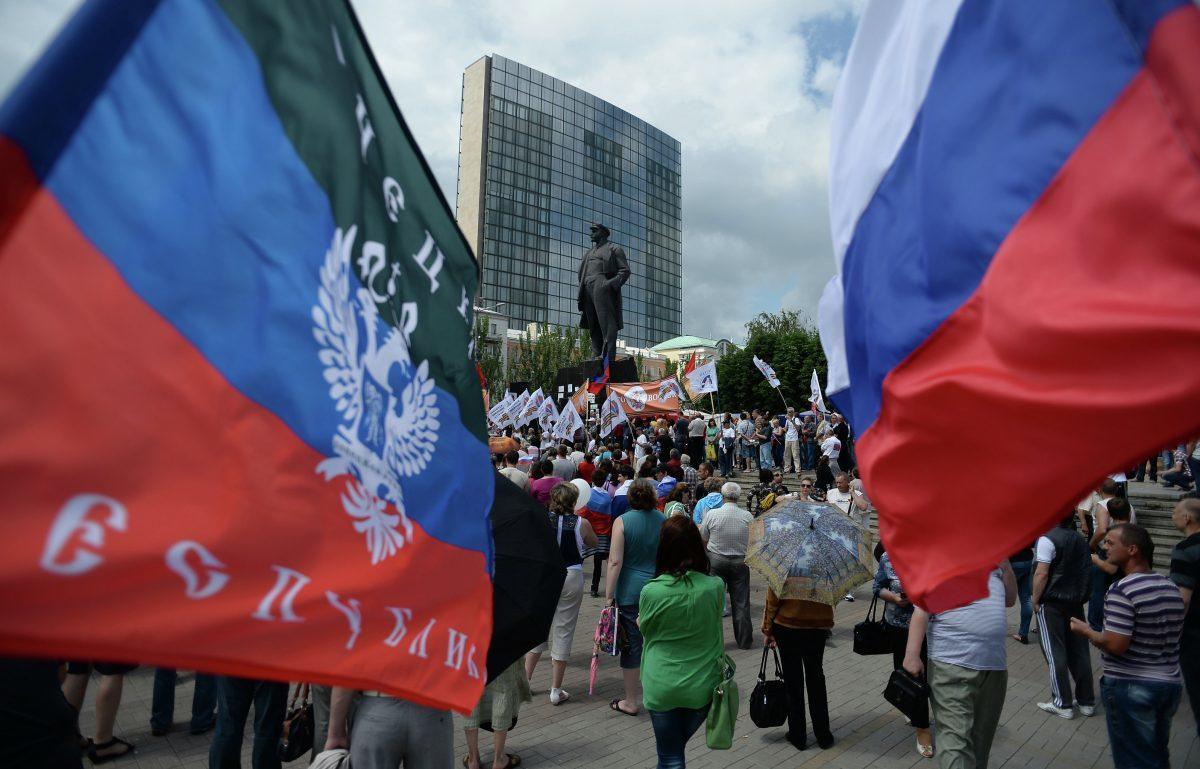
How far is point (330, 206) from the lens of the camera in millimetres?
1796

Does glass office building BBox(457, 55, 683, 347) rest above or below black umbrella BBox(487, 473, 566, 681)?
above

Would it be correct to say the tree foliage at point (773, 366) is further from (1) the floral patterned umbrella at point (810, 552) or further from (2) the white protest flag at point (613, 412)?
(1) the floral patterned umbrella at point (810, 552)

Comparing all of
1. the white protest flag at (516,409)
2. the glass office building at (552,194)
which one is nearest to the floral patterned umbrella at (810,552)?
the white protest flag at (516,409)

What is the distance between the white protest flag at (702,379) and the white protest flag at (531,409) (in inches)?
152

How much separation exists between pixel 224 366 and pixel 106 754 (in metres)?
5.55

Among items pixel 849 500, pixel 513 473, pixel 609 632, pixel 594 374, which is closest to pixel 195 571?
pixel 609 632

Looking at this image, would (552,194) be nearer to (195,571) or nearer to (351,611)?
(351,611)

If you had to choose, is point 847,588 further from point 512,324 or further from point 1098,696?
point 512,324

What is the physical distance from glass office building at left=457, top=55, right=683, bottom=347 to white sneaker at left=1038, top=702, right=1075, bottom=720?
263ft

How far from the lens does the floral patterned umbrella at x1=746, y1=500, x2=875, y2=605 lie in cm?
569

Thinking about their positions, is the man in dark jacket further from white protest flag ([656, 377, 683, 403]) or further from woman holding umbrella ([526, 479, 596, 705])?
white protest flag ([656, 377, 683, 403])

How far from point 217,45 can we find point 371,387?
816 millimetres

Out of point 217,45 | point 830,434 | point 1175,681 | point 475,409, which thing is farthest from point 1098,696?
point 830,434

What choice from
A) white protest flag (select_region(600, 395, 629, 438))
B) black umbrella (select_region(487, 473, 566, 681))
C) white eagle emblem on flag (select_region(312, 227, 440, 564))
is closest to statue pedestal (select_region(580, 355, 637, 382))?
white protest flag (select_region(600, 395, 629, 438))
